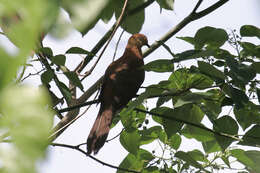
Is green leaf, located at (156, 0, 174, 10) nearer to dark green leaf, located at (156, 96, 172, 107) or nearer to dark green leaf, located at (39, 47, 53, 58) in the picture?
dark green leaf, located at (156, 96, 172, 107)

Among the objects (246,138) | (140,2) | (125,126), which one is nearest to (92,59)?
(125,126)

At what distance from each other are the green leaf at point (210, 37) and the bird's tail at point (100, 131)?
32.8 inches

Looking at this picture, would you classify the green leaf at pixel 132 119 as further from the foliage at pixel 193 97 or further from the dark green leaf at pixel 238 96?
the dark green leaf at pixel 238 96

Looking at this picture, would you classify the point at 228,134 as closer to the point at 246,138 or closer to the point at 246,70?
the point at 246,138

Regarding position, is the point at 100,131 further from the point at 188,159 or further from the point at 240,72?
the point at 240,72

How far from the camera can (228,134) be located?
1.67 meters

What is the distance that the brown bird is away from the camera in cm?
226

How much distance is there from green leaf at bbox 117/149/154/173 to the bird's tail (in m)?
0.28

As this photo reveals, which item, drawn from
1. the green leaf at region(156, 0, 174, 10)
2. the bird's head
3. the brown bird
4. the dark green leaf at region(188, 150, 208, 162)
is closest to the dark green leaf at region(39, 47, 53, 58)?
the green leaf at region(156, 0, 174, 10)

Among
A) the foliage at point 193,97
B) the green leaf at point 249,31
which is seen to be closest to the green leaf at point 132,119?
the foliage at point 193,97

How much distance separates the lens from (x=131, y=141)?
5.85 ft

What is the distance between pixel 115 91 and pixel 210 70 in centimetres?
138

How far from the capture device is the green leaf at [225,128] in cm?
164

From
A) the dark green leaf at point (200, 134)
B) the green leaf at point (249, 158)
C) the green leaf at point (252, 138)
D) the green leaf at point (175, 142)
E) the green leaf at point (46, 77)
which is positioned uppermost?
the green leaf at point (46, 77)
